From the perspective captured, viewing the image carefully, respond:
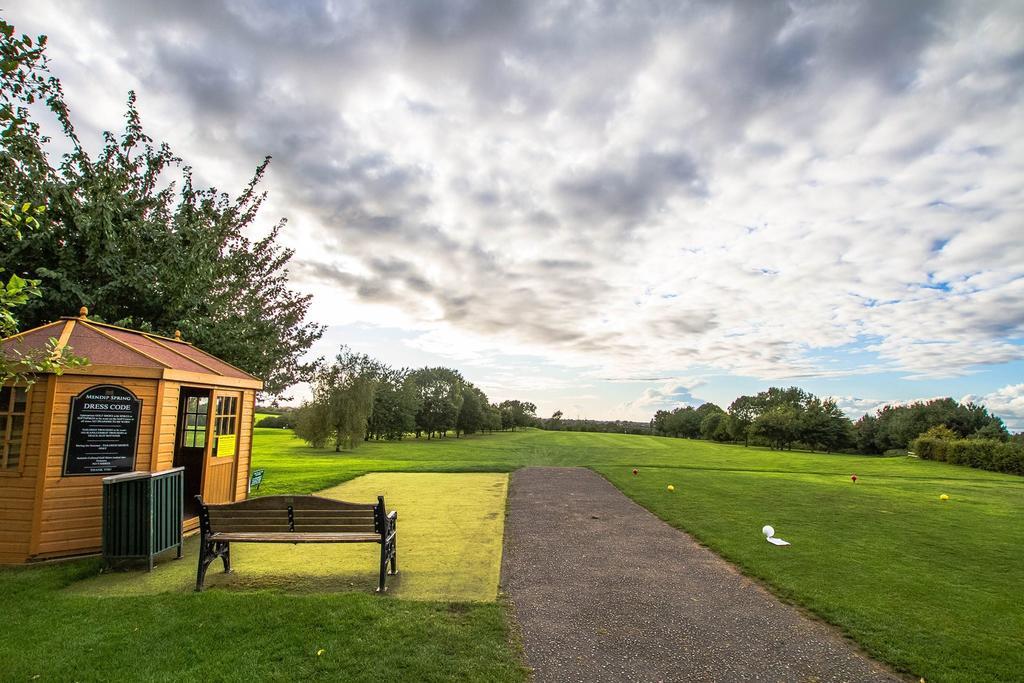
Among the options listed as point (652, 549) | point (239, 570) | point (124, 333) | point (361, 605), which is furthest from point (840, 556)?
point (124, 333)

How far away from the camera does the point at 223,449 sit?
32.2ft

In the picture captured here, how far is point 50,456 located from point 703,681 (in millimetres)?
8923

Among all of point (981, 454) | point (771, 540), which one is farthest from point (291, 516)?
point (981, 454)

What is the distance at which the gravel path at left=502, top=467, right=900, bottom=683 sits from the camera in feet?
14.3

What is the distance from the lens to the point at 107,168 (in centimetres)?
1414

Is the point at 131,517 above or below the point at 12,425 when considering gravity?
below

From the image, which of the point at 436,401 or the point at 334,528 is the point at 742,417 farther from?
the point at 334,528

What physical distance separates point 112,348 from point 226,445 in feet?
9.08

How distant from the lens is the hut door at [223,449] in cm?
944

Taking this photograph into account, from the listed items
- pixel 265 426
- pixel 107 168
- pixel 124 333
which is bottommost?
pixel 265 426

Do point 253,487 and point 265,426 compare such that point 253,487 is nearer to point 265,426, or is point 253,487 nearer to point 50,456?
point 50,456

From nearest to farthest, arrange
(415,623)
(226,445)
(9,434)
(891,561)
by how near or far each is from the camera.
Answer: (415,623), (9,434), (891,561), (226,445)

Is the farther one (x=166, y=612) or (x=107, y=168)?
(x=107, y=168)

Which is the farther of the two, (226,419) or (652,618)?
(226,419)
